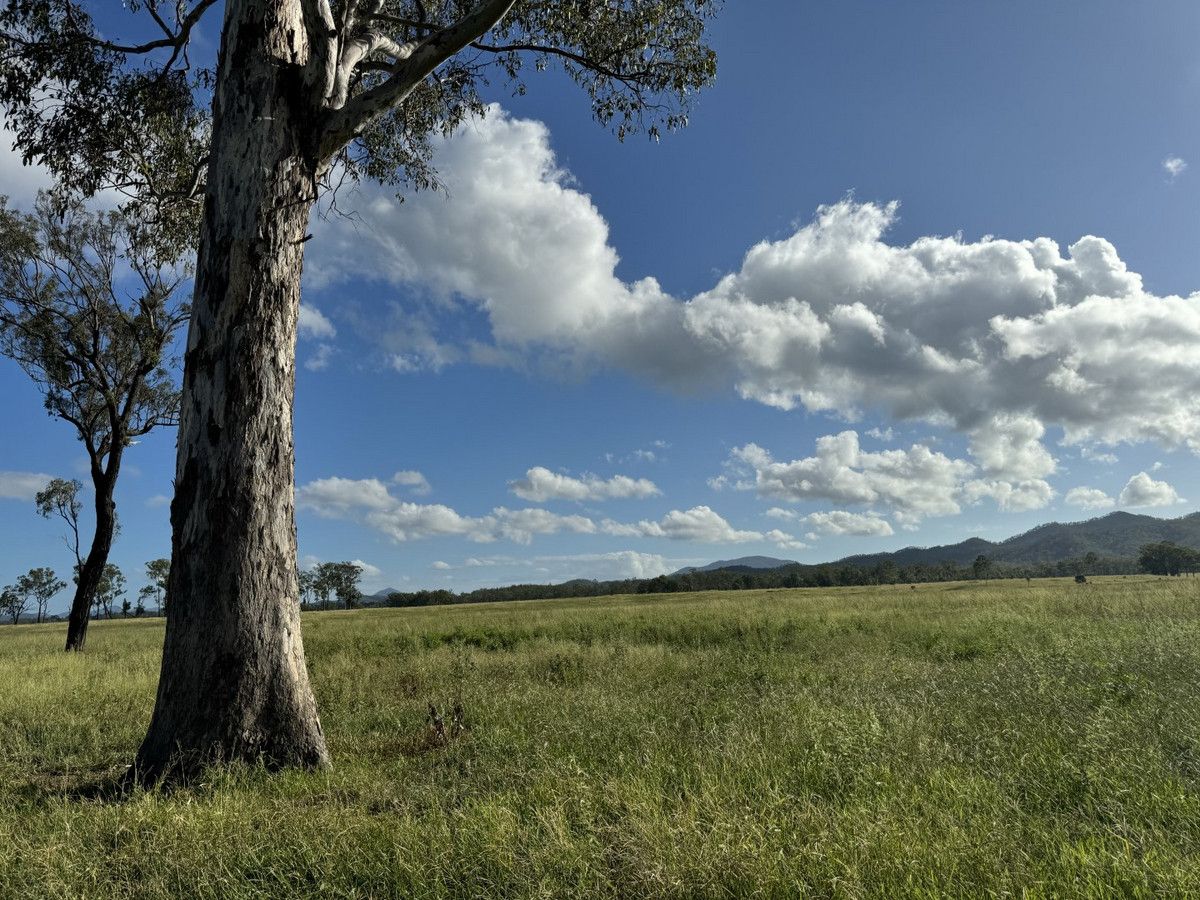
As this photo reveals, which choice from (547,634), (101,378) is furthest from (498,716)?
(101,378)

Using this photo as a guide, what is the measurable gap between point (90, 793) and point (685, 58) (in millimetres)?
12420

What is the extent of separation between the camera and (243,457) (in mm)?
5762

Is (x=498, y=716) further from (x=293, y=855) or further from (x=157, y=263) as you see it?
(x=157, y=263)

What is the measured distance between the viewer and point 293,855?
354 centimetres

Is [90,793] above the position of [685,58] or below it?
below

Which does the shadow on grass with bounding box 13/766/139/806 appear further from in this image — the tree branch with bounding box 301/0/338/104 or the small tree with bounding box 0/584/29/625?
the small tree with bounding box 0/584/29/625

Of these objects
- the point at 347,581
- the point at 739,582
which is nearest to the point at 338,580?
the point at 347,581

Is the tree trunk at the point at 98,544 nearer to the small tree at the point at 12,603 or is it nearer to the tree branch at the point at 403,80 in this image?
the tree branch at the point at 403,80

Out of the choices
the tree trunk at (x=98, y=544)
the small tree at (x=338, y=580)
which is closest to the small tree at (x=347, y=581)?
the small tree at (x=338, y=580)

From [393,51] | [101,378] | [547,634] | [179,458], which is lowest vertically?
[547,634]

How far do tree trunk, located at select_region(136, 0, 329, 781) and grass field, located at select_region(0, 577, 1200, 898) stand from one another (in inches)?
22.5

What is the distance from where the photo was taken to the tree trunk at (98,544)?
19.0m

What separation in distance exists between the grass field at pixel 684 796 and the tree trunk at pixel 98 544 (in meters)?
12.2

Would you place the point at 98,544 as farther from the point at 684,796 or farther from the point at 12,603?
the point at 12,603
